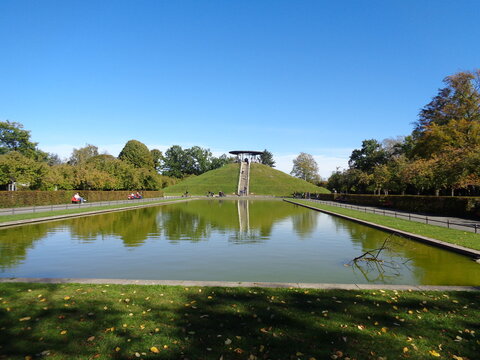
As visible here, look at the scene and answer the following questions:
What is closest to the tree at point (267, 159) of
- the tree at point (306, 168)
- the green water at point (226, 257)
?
the tree at point (306, 168)

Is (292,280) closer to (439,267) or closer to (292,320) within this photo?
(292,320)

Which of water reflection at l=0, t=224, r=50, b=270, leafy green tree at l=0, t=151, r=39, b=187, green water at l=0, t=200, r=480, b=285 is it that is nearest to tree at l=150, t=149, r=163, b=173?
leafy green tree at l=0, t=151, r=39, b=187

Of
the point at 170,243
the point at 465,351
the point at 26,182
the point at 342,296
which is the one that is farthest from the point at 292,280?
the point at 26,182

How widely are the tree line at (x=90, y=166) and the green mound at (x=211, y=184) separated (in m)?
9.36

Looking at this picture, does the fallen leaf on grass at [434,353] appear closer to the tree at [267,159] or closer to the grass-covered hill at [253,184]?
the grass-covered hill at [253,184]

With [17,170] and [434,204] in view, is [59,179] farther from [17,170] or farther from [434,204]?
[434,204]

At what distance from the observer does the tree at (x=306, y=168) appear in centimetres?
12244

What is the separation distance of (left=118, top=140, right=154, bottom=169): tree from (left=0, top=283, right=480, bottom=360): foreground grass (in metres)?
83.8

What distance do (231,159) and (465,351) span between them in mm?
131646

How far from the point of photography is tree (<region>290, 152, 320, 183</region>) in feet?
402

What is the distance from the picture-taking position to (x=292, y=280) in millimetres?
8484

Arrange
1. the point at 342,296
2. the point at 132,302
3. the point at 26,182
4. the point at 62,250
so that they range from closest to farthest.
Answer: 1. the point at 132,302
2. the point at 342,296
3. the point at 62,250
4. the point at 26,182

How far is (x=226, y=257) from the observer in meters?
11.1

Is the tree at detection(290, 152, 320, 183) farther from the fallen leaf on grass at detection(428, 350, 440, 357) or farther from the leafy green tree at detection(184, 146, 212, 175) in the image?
the fallen leaf on grass at detection(428, 350, 440, 357)
